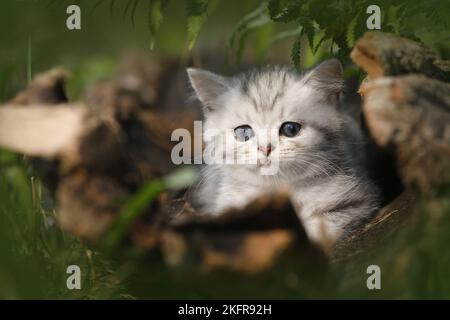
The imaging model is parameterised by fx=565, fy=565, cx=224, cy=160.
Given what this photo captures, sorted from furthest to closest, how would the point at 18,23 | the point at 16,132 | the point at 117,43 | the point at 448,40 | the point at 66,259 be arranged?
the point at 117,43 → the point at 18,23 → the point at 448,40 → the point at 66,259 → the point at 16,132

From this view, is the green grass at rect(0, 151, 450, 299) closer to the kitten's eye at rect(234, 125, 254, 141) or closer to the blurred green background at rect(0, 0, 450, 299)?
the blurred green background at rect(0, 0, 450, 299)

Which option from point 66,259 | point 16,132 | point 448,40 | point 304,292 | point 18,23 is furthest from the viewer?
point 18,23

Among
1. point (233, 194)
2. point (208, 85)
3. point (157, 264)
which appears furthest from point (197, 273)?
point (208, 85)

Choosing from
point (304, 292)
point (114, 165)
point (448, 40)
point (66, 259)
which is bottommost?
point (304, 292)

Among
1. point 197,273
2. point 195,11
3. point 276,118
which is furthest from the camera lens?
point 276,118

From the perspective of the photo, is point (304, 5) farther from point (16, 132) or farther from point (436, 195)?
point (16, 132)

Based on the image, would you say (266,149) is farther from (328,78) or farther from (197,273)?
(197,273)

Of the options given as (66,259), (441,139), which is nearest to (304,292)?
(441,139)
